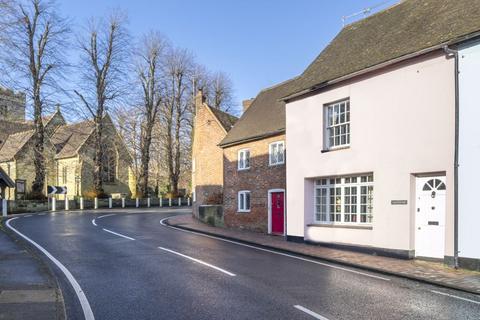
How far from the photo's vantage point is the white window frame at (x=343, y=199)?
48.0 ft

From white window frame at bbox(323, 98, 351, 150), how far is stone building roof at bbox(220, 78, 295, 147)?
358 centimetres

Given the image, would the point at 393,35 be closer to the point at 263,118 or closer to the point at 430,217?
the point at 430,217

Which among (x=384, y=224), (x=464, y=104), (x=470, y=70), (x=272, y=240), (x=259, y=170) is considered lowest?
(x=272, y=240)

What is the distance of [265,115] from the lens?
23.3 meters

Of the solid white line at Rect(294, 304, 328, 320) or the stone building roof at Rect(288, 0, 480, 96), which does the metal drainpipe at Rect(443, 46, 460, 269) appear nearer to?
the stone building roof at Rect(288, 0, 480, 96)

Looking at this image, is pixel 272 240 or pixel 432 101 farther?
pixel 272 240

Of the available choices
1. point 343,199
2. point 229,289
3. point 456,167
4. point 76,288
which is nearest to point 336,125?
point 343,199

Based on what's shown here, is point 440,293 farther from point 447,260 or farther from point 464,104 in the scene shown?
point 464,104

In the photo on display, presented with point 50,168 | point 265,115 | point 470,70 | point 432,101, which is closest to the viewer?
point 470,70

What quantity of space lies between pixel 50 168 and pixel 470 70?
1765 inches

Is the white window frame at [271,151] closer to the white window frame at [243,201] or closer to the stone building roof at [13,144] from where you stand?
the white window frame at [243,201]

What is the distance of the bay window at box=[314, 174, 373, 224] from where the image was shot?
Answer: 1470 cm

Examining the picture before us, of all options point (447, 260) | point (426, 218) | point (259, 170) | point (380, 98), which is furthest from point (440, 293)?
point (259, 170)

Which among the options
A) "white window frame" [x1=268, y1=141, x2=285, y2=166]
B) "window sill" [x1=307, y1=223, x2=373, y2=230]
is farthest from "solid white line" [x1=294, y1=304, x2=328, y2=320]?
"white window frame" [x1=268, y1=141, x2=285, y2=166]
